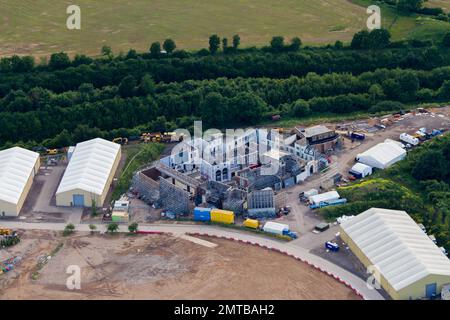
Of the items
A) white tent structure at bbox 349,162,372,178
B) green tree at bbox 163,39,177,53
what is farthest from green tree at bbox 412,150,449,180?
green tree at bbox 163,39,177,53

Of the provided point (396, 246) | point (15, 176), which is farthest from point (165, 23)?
point (396, 246)

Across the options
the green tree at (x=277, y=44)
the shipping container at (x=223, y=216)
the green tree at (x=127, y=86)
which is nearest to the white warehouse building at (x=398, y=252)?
the shipping container at (x=223, y=216)

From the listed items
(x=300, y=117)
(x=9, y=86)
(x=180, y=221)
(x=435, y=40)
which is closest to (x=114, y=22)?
(x=9, y=86)

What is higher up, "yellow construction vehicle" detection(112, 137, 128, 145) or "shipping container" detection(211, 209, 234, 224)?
"yellow construction vehicle" detection(112, 137, 128, 145)

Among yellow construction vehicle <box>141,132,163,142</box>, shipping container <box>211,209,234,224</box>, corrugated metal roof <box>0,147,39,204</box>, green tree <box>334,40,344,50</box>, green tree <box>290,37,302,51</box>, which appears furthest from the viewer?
green tree <box>334,40,344,50</box>

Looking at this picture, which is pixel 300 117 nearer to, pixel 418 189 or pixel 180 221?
pixel 418 189

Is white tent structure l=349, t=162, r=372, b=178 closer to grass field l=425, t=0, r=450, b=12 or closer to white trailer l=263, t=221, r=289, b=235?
white trailer l=263, t=221, r=289, b=235
